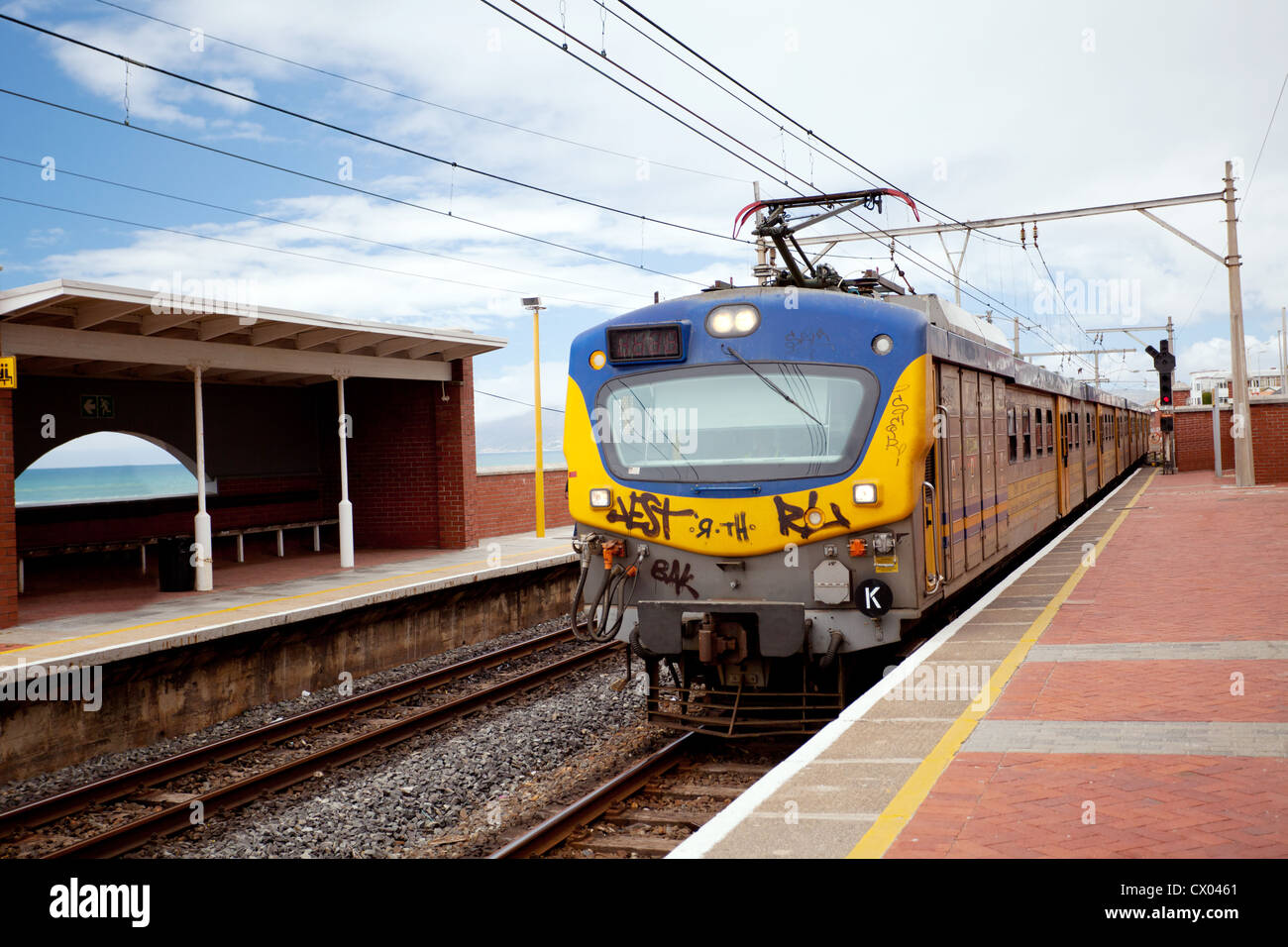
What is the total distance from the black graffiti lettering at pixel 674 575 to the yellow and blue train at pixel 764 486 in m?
0.01

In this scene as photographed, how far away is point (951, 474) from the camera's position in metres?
8.23

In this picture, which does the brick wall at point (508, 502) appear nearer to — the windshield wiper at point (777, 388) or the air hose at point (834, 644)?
the windshield wiper at point (777, 388)

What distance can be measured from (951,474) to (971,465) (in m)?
0.89

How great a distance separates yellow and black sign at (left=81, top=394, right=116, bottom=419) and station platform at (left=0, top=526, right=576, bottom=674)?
268cm

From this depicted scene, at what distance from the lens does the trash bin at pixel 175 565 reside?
13.7 m

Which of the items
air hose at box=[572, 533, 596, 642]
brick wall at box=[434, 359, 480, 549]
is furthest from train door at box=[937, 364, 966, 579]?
brick wall at box=[434, 359, 480, 549]

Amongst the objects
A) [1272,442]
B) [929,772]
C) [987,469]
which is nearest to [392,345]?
[987,469]

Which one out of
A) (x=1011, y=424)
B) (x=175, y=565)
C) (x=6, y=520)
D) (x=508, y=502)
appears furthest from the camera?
(x=508, y=502)

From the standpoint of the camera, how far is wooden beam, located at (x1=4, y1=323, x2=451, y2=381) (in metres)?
11.7

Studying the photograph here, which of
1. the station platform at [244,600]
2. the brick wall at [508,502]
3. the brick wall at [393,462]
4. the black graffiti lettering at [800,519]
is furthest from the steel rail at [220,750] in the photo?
the brick wall at [508,502]

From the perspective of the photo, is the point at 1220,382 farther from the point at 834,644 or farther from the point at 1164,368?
the point at 834,644

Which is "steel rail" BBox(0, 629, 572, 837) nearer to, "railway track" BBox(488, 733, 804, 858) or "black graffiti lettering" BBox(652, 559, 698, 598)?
"railway track" BBox(488, 733, 804, 858)
